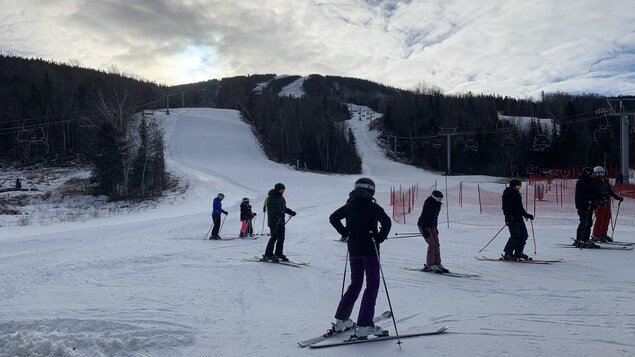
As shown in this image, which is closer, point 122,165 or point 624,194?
point 624,194

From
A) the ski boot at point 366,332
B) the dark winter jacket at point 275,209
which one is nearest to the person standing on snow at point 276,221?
the dark winter jacket at point 275,209

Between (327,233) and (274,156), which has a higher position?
(274,156)

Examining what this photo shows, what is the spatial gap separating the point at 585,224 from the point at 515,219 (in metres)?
3.01

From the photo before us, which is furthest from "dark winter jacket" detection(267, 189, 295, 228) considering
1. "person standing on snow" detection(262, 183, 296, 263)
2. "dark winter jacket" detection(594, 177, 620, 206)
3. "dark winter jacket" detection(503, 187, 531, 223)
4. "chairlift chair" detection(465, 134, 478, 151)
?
"chairlift chair" detection(465, 134, 478, 151)

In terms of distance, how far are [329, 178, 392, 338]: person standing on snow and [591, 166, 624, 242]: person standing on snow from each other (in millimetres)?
8910

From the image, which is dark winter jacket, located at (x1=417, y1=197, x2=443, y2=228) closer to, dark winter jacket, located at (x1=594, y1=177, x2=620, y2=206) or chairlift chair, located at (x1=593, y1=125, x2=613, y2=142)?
dark winter jacket, located at (x1=594, y1=177, x2=620, y2=206)

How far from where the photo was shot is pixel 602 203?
1138cm

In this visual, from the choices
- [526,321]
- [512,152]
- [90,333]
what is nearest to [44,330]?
[90,333]

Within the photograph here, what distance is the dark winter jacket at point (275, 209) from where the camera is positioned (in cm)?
986

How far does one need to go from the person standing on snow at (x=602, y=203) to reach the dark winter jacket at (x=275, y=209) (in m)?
7.90

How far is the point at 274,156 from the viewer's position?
64.6 m

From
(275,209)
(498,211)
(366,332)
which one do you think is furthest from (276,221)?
(498,211)

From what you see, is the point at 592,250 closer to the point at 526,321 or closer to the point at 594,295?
the point at 594,295

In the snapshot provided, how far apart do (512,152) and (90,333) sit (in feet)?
232
